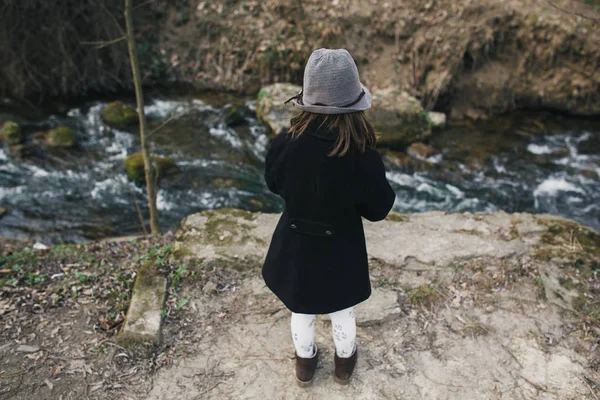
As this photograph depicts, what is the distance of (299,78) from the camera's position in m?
10.1

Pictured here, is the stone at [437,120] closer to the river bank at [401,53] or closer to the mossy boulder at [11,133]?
the river bank at [401,53]

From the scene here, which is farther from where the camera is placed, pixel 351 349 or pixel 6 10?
pixel 6 10

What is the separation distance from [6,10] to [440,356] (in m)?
9.34

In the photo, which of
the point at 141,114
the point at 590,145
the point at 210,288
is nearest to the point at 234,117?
the point at 141,114

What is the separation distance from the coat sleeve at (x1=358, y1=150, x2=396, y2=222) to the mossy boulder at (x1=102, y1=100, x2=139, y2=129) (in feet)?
24.4

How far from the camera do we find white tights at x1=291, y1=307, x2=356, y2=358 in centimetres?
274

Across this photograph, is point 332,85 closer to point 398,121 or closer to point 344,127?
point 344,127

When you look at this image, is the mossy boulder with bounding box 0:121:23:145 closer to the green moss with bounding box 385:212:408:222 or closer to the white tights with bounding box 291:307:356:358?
the green moss with bounding box 385:212:408:222

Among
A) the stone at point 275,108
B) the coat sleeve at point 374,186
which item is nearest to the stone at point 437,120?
the stone at point 275,108

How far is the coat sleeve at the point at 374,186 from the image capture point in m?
2.23

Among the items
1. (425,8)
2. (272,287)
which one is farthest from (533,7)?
(272,287)

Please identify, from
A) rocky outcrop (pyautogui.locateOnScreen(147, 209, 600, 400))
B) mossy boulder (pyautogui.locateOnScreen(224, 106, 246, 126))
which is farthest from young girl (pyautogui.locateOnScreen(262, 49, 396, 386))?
mossy boulder (pyautogui.locateOnScreen(224, 106, 246, 126))

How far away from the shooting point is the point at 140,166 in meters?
7.36

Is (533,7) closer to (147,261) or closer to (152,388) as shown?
(147,261)
